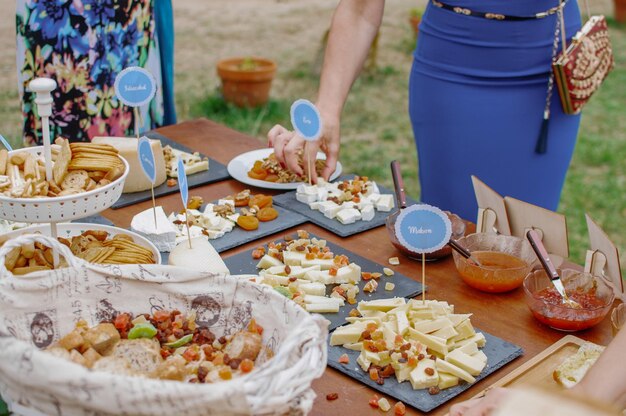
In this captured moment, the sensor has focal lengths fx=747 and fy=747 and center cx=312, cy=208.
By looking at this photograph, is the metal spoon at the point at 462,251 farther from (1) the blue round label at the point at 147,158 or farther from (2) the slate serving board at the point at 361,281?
(1) the blue round label at the point at 147,158

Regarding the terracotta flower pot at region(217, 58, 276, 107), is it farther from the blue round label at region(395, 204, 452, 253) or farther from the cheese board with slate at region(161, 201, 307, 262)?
the blue round label at region(395, 204, 452, 253)

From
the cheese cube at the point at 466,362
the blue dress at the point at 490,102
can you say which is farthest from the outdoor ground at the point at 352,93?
the cheese cube at the point at 466,362

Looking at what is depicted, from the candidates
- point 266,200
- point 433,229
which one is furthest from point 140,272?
point 266,200

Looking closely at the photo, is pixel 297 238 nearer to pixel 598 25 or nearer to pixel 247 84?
pixel 598 25

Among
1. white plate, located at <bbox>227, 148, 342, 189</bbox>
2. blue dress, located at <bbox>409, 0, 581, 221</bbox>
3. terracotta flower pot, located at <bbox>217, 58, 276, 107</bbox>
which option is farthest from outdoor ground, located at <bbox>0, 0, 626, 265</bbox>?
white plate, located at <bbox>227, 148, 342, 189</bbox>

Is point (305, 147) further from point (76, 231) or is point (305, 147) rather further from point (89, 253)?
point (89, 253)

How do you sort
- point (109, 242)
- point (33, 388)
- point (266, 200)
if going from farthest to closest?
point (266, 200) < point (109, 242) < point (33, 388)

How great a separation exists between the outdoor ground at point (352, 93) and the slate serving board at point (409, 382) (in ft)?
9.50

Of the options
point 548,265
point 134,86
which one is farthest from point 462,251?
point 134,86

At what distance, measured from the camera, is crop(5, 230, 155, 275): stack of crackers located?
5.35 ft

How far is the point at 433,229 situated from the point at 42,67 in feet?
5.94

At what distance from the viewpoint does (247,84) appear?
6777 millimetres

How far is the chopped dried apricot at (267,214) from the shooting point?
233 cm

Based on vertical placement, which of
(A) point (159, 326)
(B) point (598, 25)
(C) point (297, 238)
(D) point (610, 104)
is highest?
(B) point (598, 25)
